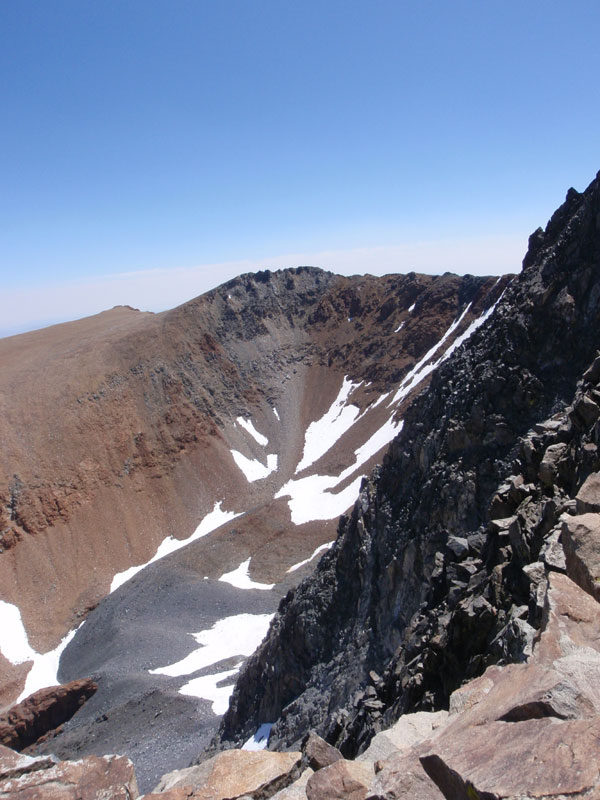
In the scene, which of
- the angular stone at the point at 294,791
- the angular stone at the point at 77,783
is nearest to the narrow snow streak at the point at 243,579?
the angular stone at the point at 77,783

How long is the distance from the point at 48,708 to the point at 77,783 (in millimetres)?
41461

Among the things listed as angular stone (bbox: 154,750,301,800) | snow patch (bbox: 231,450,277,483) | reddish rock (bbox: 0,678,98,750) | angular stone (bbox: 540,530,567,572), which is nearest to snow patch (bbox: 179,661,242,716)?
reddish rock (bbox: 0,678,98,750)

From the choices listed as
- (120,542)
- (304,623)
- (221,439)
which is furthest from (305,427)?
(304,623)

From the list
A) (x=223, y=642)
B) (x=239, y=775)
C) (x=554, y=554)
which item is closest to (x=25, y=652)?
(x=223, y=642)

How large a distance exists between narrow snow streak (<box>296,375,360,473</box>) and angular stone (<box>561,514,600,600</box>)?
2811 inches

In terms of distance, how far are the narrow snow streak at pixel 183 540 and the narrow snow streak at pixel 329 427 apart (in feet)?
43.6

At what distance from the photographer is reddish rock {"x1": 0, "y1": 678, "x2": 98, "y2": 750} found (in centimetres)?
4253

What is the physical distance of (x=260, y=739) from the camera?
2808 centimetres

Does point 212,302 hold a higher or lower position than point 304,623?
higher

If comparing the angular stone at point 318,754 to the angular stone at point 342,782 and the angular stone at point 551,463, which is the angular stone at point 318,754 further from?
the angular stone at point 551,463

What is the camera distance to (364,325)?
103188 mm

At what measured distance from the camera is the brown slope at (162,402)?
62.5 metres

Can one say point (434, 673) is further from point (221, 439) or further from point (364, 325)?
point (364, 325)

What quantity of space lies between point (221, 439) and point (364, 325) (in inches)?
1460
